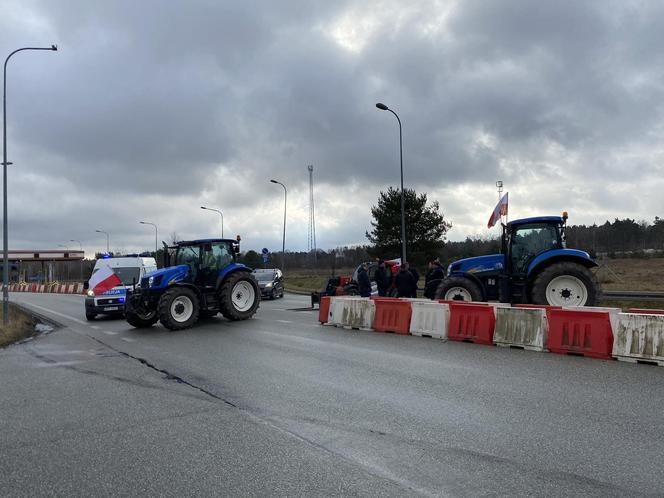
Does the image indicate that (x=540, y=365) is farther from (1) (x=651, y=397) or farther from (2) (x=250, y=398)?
(2) (x=250, y=398)

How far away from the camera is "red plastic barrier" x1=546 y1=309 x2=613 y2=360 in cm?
918

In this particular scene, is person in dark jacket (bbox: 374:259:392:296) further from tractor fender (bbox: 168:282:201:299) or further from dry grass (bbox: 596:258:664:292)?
dry grass (bbox: 596:258:664:292)

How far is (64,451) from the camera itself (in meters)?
4.97

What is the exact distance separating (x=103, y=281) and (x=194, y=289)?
5814 millimetres

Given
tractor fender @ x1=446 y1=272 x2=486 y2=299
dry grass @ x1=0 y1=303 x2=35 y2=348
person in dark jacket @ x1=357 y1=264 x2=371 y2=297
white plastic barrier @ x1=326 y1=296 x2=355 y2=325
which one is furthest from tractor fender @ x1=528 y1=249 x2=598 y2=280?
dry grass @ x1=0 y1=303 x2=35 y2=348

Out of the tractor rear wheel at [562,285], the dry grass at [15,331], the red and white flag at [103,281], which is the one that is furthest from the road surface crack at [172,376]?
the tractor rear wheel at [562,285]

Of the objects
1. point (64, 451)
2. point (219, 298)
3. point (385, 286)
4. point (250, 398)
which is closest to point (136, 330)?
point (219, 298)

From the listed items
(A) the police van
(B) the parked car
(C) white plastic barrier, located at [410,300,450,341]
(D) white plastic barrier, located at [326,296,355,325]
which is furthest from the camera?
(B) the parked car

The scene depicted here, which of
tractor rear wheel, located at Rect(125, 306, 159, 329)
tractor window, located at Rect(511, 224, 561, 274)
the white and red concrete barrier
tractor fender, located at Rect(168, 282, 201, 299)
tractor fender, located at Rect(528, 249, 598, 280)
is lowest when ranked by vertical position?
the white and red concrete barrier

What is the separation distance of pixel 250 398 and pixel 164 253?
1094 cm

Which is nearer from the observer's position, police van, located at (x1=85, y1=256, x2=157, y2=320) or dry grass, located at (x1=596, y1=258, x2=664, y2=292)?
police van, located at (x1=85, y1=256, x2=157, y2=320)

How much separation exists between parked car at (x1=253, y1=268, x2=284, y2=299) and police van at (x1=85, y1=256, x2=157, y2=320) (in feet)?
31.6

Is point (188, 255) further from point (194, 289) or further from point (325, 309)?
point (325, 309)

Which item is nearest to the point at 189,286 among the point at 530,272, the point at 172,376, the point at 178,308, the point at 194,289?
the point at 194,289
